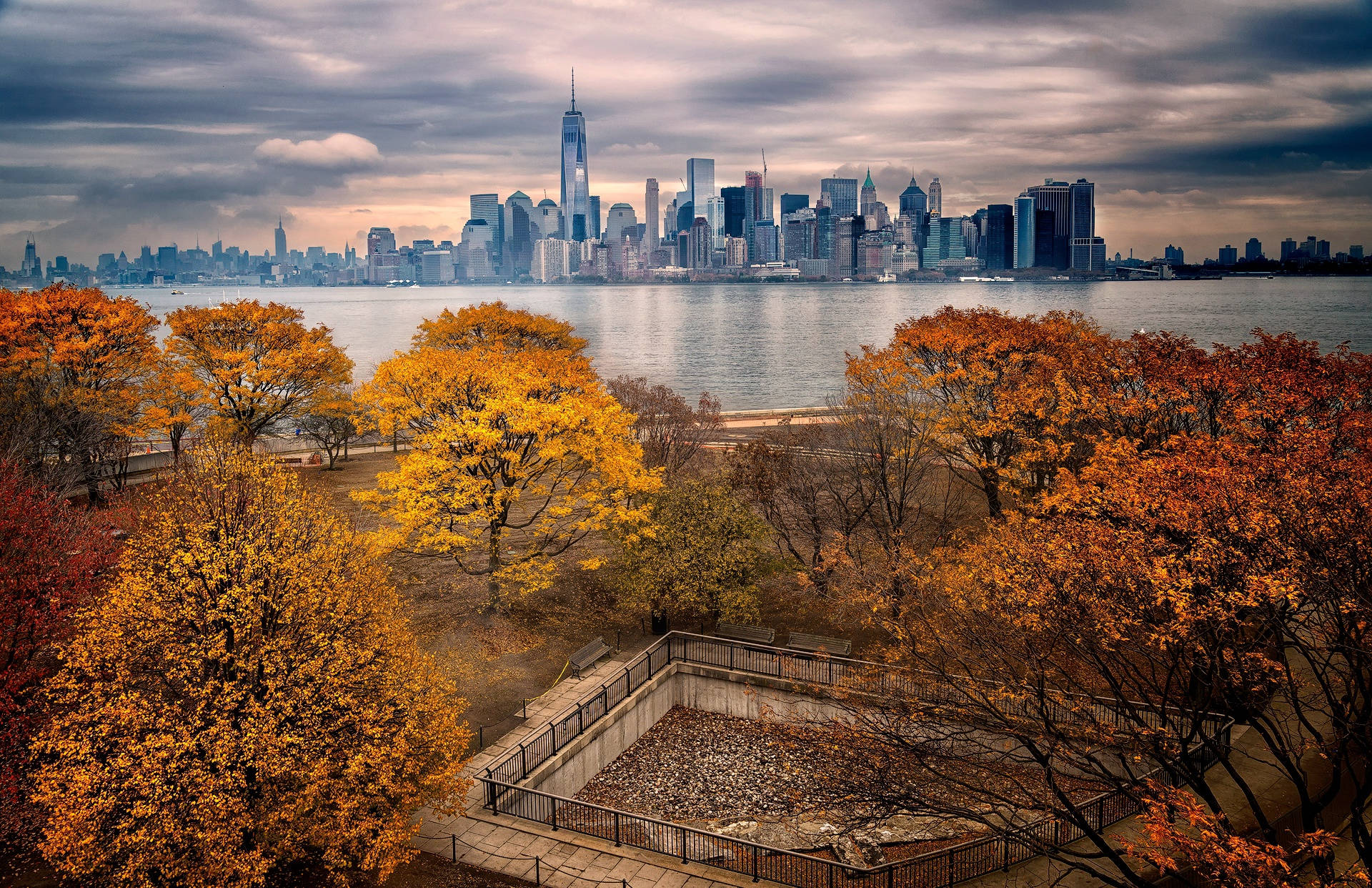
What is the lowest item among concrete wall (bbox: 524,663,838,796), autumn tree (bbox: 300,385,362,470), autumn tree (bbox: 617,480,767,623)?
concrete wall (bbox: 524,663,838,796)

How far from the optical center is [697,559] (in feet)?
94.4

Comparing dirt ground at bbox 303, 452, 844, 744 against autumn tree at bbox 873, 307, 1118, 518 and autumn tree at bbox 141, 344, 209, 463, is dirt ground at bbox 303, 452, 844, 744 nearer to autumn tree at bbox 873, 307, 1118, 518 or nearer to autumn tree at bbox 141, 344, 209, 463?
autumn tree at bbox 873, 307, 1118, 518

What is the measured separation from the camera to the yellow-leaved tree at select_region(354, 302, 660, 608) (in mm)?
28266

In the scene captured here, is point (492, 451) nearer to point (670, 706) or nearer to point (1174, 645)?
point (670, 706)

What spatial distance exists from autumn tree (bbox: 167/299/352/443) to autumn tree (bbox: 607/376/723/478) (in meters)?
17.7

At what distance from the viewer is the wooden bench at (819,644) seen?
88.8ft

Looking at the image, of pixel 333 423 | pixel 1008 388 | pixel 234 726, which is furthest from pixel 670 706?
pixel 333 423

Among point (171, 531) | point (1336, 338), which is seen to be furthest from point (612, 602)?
point (1336, 338)

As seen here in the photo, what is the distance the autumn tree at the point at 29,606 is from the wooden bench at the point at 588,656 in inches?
492

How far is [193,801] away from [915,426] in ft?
88.4

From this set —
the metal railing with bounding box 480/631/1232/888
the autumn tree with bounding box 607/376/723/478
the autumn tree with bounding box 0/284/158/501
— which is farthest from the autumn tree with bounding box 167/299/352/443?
the metal railing with bounding box 480/631/1232/888

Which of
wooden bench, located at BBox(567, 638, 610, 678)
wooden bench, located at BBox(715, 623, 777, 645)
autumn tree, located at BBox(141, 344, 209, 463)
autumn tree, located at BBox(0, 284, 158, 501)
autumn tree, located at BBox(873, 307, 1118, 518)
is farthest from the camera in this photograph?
autumn tree, located at BBox(141, 344, 209, 463)

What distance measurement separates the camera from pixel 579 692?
25203 mm

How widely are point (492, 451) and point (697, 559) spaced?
808 centimetres
